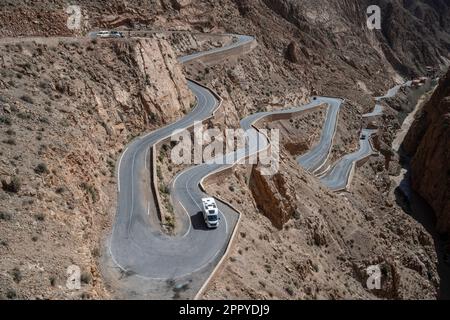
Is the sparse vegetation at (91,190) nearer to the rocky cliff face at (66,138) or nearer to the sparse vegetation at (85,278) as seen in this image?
the rocky cliff face at (66,138)

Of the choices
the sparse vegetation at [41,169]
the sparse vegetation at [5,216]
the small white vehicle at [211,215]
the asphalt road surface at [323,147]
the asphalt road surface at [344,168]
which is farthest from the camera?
the asphalt road surface at [323,147]

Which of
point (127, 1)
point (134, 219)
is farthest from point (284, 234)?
point (127, 1)

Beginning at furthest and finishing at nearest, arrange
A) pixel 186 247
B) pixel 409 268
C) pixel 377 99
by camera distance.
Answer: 1. pixel 377 99
2. pixel 409 268
3. pixel 186 247

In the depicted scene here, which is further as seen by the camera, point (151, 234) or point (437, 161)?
point (437, 161)

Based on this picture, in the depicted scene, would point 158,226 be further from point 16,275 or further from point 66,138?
point 16,275

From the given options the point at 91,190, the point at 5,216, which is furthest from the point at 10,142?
the point at 5,216

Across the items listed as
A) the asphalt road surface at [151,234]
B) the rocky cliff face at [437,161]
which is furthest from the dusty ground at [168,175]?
the rocky cliff face at [437,161]

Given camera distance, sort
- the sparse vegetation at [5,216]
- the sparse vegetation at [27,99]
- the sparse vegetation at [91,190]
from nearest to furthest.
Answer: the sparse vegetation at [5,216]
the sparse vegetation at [91,190]
the sparse vegetation at [27,99]
